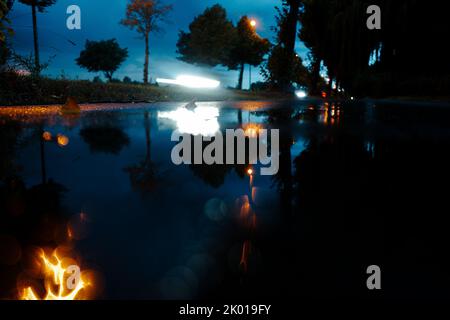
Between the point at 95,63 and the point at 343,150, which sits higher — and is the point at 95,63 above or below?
above

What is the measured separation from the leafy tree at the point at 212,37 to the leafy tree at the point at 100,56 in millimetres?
26281

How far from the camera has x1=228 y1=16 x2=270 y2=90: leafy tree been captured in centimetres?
5725

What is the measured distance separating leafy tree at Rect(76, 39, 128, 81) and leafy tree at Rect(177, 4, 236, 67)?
2628 cm

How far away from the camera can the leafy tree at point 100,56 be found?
6981 centimetres

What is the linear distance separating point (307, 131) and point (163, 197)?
4608 millimetres

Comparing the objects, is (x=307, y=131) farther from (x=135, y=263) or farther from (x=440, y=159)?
(x=135, y=263)

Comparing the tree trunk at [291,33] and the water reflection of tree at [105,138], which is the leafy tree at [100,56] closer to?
the tree trunk at [291,33]

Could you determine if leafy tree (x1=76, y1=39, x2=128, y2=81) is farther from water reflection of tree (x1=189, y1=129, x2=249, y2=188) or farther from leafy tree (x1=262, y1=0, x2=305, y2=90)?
water reflection of tree (x1=189, y1=129, x2=249, y2=188)

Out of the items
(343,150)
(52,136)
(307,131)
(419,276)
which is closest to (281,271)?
(419,276)

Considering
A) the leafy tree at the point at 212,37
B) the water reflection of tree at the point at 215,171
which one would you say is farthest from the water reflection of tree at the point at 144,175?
the leafy tree at the point at 212,37

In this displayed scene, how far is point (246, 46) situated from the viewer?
190 ft

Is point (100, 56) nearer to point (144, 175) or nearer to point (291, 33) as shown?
point (291, 33)

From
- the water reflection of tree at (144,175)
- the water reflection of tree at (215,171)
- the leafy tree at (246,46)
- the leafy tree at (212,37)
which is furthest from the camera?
the leafy tree at (246,46)
